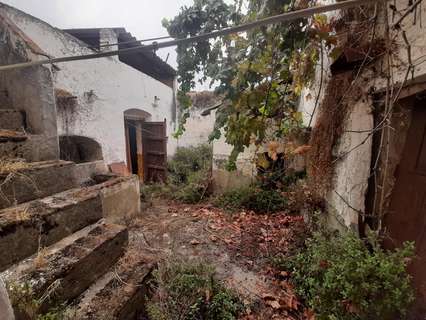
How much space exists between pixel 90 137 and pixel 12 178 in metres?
3.62

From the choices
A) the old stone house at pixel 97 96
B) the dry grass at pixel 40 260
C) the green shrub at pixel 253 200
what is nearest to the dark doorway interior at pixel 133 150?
the old stone house at pixel 97 96

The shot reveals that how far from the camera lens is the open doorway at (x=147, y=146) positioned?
6914mm

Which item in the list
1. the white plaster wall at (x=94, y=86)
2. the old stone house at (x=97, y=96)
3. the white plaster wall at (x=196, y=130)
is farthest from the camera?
the white plaster wall at (x=196, y=130)

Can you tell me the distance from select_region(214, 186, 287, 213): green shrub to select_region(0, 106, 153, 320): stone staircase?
3.07 metres

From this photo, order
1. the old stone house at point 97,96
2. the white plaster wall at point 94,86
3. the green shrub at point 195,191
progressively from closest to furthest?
1. the old stone house at point 97,96
2. the white plaster wall at point 94,86
3. the green shrub at point 195,191

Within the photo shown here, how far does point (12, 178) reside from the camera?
1.53 m

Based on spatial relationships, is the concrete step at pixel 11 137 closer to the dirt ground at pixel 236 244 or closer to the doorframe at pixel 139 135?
the dirt ground at pixel 236 244

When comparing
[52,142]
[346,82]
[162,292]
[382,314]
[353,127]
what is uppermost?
[346,82]

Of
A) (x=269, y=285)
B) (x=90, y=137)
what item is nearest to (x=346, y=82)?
(x=269, y=285)

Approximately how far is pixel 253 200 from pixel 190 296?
9.77ft

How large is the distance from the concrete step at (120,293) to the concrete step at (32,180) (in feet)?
2.90

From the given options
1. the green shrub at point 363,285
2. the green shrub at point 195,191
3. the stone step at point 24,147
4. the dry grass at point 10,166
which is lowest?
the green shrub at point 195,191

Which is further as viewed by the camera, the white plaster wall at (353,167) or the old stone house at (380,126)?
the white plaster wall at (353,167)

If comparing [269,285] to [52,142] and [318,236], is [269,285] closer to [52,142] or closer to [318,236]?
[318,236]
